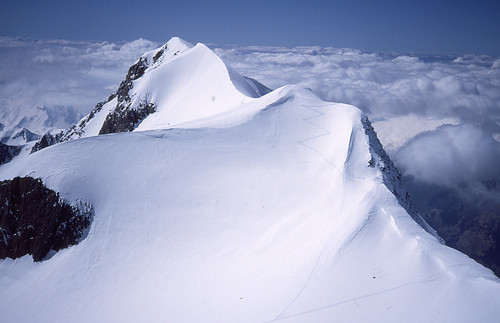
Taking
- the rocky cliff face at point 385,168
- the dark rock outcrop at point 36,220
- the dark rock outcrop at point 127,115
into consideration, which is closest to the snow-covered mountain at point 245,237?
the rocky cliff face at point 385,168

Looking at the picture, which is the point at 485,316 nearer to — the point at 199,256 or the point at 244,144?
the point at 199,256

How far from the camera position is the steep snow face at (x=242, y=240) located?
13102 millimetres

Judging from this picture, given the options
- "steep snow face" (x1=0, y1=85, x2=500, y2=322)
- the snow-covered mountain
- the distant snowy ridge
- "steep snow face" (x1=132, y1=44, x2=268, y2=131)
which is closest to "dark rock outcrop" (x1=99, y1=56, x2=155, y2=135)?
the distant snowy ridge

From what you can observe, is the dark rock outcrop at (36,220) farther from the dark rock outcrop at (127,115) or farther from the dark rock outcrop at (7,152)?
the dark rock outcrop at (7,152)

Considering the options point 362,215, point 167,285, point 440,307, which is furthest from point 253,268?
point 440,307

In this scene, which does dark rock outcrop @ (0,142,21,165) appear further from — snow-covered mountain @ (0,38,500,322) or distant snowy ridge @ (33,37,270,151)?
snow-covered mountain @ (0,38,500,322)

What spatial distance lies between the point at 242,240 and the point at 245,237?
323 millimetres

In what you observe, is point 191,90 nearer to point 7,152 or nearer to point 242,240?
point 242,240

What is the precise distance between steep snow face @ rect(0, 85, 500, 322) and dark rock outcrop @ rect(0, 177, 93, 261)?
94 cm

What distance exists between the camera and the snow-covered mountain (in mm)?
13148

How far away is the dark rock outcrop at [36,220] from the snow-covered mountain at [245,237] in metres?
0.84

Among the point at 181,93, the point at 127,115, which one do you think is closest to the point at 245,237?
the point at 181,93

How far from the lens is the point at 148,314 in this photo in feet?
50.6

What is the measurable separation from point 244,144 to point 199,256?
1280cm
